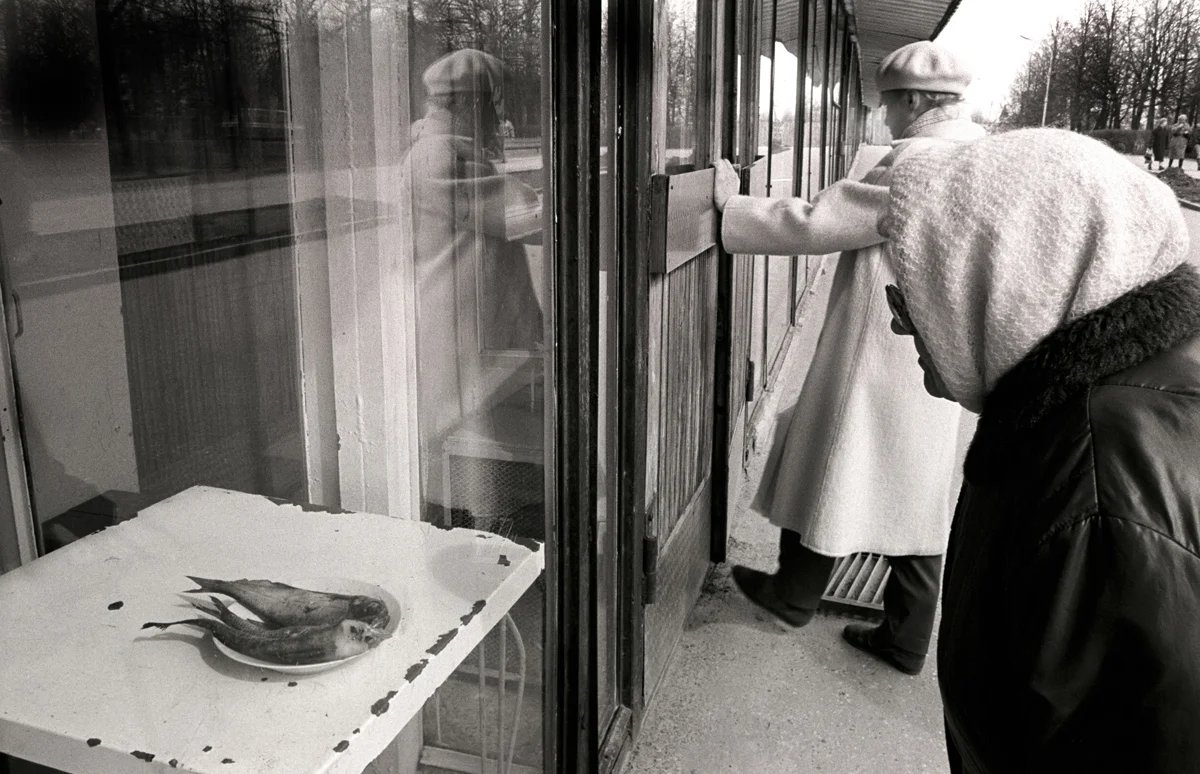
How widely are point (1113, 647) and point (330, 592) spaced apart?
94 cm

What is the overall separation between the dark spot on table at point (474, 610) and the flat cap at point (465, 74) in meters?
0.75

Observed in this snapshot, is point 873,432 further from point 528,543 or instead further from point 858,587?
point 528,543

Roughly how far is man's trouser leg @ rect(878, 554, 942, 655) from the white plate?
6.30ft

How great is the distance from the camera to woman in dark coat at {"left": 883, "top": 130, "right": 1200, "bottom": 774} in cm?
95

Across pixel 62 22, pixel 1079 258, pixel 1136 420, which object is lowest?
pixel 1136 420

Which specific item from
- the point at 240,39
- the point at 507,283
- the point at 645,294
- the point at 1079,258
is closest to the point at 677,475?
the point at 645,294

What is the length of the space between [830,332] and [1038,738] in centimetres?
183

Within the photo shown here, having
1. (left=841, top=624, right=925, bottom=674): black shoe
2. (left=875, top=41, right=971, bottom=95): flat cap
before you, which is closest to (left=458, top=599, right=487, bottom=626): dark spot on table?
(left=841, top=624, right=925, bottom=674): black shoe

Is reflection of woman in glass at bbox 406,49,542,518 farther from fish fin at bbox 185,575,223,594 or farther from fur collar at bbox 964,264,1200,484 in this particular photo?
fur collar at bbox 964,264,1200,484

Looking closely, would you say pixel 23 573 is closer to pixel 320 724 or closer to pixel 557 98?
pixel 320 724

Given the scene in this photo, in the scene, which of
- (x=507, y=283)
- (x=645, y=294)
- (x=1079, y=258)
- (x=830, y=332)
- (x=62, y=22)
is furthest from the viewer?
(x=830, y=332)

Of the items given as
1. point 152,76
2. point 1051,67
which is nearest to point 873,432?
point 152,76

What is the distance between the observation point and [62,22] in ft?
2.76

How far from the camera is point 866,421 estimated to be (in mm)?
2762
